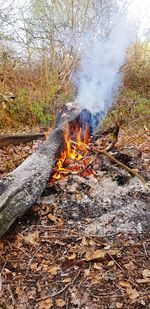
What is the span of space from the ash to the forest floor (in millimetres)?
12

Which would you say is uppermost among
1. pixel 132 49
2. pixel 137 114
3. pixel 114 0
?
pixel 114 0

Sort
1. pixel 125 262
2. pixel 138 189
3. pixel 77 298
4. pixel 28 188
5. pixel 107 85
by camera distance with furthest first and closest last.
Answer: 1. pixel 107 85
2. pixel 138 189
3. pixel 28 188
4. pixel 125 262
5. pixel 77 298

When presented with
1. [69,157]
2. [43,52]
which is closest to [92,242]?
[69,157]

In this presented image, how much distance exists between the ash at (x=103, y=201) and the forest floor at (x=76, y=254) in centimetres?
1

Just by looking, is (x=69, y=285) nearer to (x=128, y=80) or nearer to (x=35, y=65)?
(x=35, y=65)

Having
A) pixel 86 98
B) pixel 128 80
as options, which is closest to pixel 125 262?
pixel 86 98

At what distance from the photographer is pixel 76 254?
284 cm

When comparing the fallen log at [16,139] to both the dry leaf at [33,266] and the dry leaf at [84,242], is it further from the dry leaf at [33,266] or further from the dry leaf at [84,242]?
the dry leaf at [33,266]

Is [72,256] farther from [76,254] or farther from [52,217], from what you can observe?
[52,217]

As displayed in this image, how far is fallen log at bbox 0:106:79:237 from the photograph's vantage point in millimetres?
3020

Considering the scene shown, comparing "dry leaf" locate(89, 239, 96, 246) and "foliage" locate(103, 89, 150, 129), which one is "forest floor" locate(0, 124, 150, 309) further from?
"foliage" locate(103, 89, 150, 129)

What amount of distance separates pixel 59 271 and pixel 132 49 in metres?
13.1

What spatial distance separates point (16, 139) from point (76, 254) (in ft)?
14.0

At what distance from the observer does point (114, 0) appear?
43.6 feet
